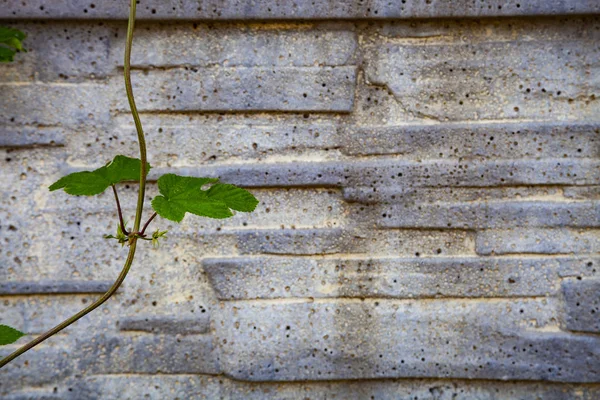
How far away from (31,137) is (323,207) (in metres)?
0.82

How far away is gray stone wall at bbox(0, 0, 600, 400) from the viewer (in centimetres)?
140

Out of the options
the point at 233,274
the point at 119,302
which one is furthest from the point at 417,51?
the point at 119,302

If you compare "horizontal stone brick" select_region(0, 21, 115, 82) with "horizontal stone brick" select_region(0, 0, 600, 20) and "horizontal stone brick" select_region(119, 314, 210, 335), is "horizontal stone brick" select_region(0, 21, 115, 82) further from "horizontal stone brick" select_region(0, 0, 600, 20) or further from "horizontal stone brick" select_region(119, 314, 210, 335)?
"horizontal stone brick" select_region(119, 314, 210, 335)

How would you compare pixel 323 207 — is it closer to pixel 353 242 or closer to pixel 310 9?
pixel 353 242

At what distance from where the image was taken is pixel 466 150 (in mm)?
1429

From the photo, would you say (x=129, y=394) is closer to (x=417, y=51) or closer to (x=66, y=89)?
(x=66, y=89)

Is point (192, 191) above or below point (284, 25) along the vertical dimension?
below

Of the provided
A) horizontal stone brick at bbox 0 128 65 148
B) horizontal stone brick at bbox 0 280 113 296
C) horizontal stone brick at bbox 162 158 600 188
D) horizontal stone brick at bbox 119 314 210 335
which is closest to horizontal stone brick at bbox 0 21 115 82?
horizontal stone brick at bbox 0 128 65 148

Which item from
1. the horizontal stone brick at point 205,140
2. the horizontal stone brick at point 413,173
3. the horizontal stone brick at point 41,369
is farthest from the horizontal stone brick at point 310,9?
the horizontal stone brick at point 41,369

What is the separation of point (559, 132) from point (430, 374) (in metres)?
0.76

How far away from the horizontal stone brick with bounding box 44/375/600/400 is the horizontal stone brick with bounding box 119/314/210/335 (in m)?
0.13

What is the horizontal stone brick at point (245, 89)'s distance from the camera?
141cm

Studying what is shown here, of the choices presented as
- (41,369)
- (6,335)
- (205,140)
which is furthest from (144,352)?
(6,335)

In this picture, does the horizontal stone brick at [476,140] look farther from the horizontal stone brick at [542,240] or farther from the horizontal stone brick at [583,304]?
the horizontal stone brick at [583,304]
